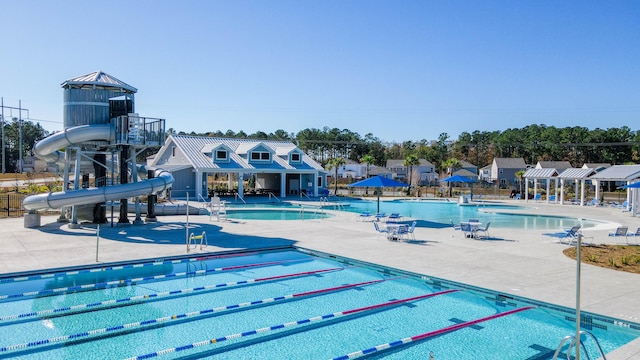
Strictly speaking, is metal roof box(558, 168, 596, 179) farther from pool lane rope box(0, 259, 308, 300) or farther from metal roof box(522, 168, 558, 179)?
pool lane rope box(0, 259, 308, 300)

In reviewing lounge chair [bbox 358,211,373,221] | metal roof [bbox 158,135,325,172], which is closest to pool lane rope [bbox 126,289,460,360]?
lounge chair [bbox 358,211,373,221]

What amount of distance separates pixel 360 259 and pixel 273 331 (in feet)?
17.8

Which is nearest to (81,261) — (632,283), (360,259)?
(360,259)

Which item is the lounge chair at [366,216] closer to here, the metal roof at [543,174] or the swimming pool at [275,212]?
the swimming pool at [275,212]

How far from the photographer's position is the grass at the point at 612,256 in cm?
1249

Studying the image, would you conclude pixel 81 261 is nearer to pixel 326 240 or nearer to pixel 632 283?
pixel 326 240

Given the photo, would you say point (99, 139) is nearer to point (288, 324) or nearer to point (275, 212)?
point (275, 212)

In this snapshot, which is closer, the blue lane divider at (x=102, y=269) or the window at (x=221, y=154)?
the blue lane divider at (x=102, y=269)

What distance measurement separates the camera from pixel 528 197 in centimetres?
4506

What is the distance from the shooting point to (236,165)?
3925 cm

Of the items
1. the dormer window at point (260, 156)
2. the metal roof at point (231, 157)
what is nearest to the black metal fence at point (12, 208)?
the metal roof at point (231, 157)

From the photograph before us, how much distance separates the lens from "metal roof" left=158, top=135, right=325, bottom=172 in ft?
124

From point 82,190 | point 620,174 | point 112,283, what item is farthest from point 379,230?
point 620,174

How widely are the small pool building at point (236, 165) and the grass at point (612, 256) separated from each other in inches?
1075
